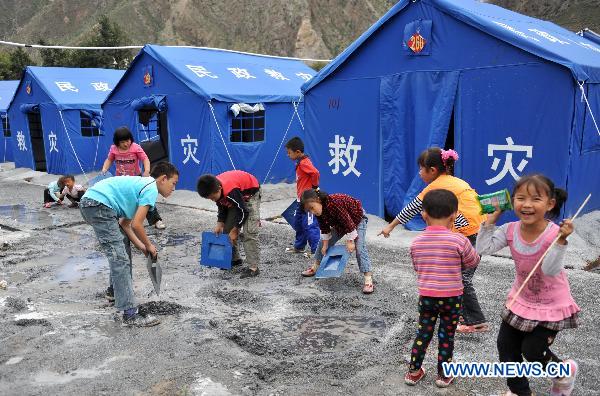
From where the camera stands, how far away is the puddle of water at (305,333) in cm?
369

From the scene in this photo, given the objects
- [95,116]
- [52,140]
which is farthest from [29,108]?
[95,116]

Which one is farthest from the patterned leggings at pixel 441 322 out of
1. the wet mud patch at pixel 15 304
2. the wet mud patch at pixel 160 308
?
the wet mud patch at pixel 15 304

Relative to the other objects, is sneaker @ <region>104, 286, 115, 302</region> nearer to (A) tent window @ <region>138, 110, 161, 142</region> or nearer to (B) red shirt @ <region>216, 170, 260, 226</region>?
(B) red shirt @ <region>216, 170, 260, 226</region>

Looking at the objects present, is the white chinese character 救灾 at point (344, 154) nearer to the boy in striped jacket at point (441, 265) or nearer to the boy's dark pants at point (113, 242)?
the boy's dark pants at point (113, 242)

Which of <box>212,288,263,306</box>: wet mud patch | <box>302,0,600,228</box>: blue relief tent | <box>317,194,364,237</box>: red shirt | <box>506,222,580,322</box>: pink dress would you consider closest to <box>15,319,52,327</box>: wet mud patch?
<box>212,288,263,306</box>: wet mud patch

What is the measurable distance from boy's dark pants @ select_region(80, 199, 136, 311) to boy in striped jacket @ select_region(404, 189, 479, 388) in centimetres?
233

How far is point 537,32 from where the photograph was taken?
742 cm

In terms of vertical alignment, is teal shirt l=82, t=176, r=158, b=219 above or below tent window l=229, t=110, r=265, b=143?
below

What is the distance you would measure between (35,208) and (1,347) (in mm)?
7148

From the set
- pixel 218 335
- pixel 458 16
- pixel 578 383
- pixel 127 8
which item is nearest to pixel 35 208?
pixel 218 335

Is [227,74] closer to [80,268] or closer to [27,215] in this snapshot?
[27,215]

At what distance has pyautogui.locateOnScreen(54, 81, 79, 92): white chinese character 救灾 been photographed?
14689 mm

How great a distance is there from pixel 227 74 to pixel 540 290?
398 inches

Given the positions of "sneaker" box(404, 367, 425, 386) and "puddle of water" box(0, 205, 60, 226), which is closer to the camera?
"sneaker" box(404, 367, 425, 386)
